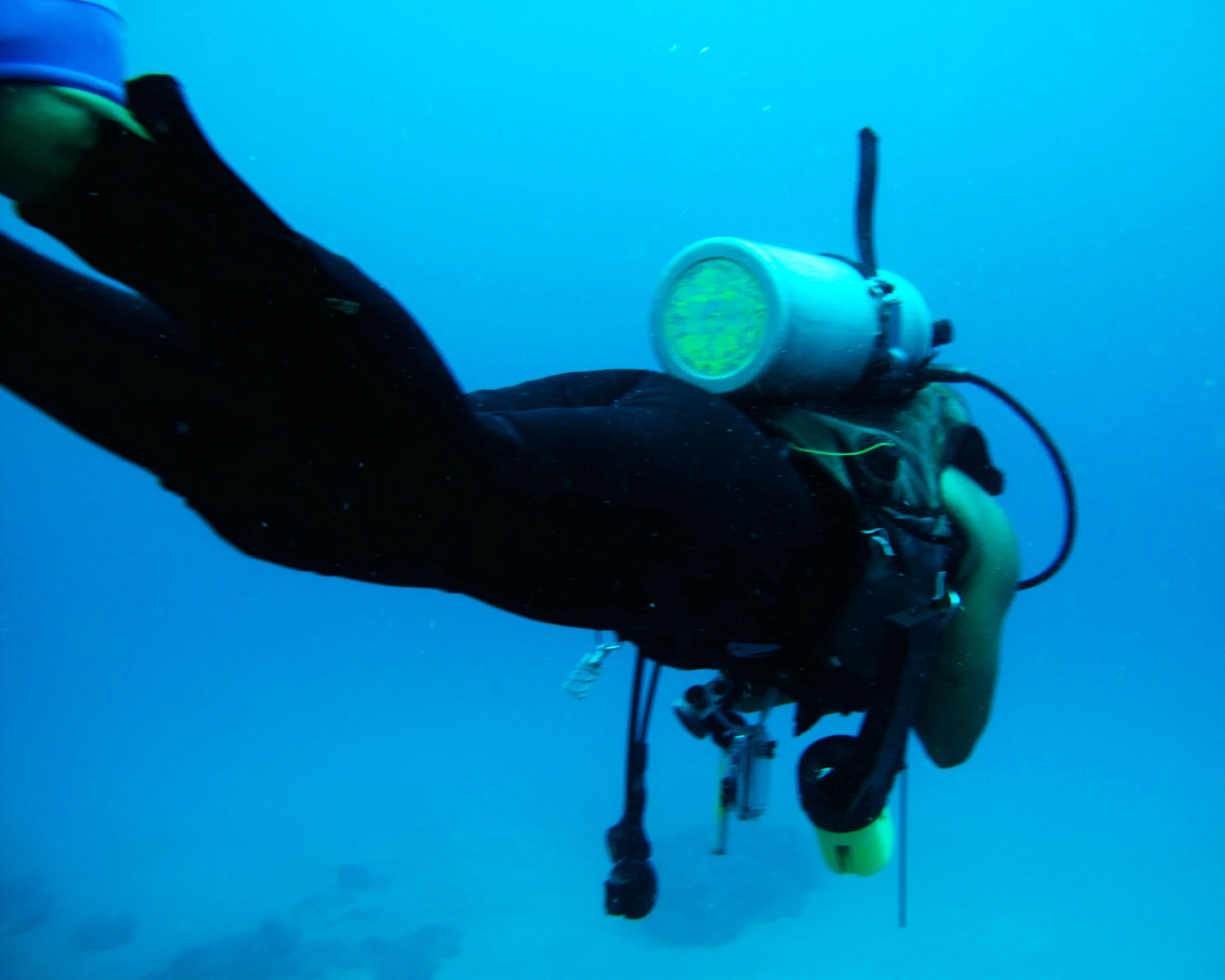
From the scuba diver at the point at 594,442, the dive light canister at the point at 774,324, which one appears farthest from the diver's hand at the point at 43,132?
the dive light canister at the point at 774,324

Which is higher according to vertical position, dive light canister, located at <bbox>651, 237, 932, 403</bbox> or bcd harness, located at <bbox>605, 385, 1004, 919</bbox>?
dive light canister, located at <bbox>651, 237, 932, 403</bbox>

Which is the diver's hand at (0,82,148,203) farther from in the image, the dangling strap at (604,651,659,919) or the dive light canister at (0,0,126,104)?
the dangling strap at (604,651,659,919)

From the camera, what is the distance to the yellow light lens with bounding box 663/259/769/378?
187 cm

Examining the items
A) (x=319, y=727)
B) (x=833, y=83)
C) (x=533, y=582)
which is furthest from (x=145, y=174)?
(x=833, y=83)

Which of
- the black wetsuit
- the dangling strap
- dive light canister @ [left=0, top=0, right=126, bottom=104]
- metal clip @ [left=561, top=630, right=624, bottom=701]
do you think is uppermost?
dive light canister @ [left=0, top=0, right=126, bottom=104]

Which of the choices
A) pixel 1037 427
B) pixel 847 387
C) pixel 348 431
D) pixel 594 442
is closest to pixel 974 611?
pixel 1037 427

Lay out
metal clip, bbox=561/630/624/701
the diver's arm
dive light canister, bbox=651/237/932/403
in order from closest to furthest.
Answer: dive light canister, bbox=651/237/932/403 < metal clip, bbox=561/630/624/701 < the diver's arm

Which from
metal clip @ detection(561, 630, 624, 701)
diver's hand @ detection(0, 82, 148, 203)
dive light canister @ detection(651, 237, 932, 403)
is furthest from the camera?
metal clip @ detection(561, 630, 624, 701)

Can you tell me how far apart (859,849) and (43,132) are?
7.72 ft

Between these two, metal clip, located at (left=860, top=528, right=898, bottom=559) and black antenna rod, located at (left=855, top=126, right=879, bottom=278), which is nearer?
Answer: metal clip, located at (left=860, top=528, right=898, bottom=559)

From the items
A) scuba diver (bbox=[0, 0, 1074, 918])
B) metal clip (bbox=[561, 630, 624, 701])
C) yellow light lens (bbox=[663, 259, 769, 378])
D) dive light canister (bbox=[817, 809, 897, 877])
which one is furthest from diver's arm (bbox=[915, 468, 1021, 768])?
metal clip (bbox=[561, 630, 624, 701])

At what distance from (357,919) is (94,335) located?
1604 centimetres

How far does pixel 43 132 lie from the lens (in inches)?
36.6

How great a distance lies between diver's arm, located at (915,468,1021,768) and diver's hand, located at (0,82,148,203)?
2.11 m
